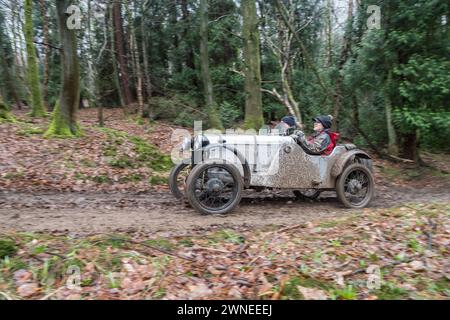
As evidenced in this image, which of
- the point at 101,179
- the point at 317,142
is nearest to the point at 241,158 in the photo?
the point at 317,142

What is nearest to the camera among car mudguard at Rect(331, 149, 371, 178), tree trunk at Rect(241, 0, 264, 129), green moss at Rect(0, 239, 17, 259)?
green moss at Rect(0, 239, 17, 259)

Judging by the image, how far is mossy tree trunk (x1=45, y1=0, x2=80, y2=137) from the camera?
10492 mm

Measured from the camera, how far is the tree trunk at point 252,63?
41.4ft

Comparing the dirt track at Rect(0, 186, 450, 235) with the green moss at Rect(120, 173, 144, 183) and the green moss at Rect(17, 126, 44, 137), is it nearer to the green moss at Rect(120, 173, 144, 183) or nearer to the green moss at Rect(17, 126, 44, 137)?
the green moss at Rect(120, 173, 144, 183)

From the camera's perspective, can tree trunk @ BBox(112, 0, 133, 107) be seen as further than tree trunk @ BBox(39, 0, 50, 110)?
Yes

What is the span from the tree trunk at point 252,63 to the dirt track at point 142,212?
192 inches

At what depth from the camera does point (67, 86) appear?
34.9ft

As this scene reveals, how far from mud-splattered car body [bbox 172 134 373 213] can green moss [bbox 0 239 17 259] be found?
3.07 meters

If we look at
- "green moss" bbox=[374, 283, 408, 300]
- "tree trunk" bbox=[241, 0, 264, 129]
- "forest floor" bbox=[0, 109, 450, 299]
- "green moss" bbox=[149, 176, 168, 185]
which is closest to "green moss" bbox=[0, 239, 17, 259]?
"forest floor" bbox=[0, 109, 450, 299]

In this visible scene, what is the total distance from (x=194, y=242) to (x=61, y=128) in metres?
7.27

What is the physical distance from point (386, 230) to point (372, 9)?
811 centimetres

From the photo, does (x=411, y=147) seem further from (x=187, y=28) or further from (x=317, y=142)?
(x=187, y=28)

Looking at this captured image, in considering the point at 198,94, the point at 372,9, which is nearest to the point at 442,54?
the point at 372,9

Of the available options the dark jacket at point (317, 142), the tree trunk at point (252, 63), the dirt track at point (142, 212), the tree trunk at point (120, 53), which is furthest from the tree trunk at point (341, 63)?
the tree trunk at point (120, 53)
